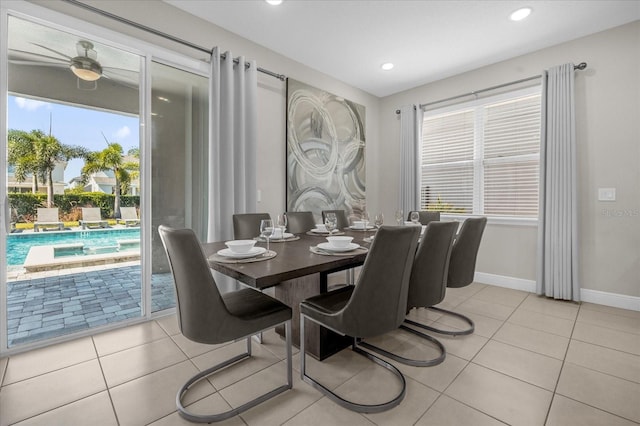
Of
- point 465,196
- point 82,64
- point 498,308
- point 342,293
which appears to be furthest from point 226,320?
point 465,196

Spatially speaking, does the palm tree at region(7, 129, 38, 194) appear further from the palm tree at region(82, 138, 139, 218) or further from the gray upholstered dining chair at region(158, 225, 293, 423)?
the gray upholstered dining chair at region(158, 225, 293, 423)

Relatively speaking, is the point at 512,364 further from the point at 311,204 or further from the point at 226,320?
the point at 311,204

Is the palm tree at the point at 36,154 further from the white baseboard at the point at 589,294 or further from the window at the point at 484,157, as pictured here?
the white baseboard at the point at 589,294

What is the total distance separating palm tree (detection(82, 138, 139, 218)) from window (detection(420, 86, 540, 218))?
365 centimetres

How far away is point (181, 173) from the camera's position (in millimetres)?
2791

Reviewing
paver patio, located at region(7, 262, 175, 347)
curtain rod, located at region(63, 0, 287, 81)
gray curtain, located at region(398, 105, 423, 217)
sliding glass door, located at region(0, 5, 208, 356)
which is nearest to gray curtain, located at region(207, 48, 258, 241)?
curtain rod, located at region(63, 0, 287, 81)

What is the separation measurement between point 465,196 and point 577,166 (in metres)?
1.18

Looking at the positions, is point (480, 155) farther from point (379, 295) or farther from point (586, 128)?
point (379, 295)

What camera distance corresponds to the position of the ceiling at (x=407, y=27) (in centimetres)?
254

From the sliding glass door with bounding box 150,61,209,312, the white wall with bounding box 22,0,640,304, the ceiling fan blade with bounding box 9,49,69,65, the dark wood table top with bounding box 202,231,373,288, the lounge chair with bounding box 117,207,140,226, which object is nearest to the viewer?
the dark wood table top with bounding box 202,231,373,288

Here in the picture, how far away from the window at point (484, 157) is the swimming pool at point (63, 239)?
→ 373 cm

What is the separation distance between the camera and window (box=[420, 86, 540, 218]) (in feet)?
11.2

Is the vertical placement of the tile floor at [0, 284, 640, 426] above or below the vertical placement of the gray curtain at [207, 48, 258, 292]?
below

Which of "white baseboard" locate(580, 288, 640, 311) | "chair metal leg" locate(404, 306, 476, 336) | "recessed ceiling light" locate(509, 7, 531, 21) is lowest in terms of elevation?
"chair metal leg" locate(404, 306, 476, 336)
